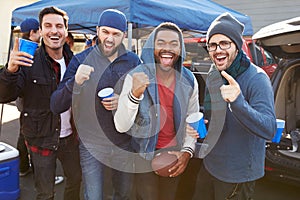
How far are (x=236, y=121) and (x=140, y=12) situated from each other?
225 cm

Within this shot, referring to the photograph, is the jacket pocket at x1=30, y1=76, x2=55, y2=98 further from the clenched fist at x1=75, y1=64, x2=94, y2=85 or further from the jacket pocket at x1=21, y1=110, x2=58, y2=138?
the clenched fist at x1=75, y1=64, x2=94, y2=85

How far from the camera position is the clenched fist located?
164 centimetres

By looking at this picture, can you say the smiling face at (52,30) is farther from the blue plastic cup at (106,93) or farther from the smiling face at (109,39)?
the blue plastic cup at (106,93)

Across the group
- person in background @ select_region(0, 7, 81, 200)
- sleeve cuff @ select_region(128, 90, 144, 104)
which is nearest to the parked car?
sleeve cuff @ select_region(128, 90, 144, 104)

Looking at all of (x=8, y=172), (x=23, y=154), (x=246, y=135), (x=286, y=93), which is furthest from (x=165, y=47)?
(x=23, y=154)

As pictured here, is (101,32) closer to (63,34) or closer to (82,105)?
(63,34)

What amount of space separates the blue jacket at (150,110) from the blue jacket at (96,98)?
0.47 ft

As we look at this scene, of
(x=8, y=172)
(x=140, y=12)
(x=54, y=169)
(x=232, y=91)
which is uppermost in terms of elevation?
(x=140, y=12)

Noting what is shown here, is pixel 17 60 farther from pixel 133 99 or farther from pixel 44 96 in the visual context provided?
pixel 133 99

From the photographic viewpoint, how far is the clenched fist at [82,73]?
5.37 feet

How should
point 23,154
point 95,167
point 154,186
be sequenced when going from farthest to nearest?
point 23,154, point 95,167, point 154,186

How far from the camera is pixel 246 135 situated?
1532mm

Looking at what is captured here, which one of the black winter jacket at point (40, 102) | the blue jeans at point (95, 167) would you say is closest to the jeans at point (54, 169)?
the black winter jacket at point (40, 102)

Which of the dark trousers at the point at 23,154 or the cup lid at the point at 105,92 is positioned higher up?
the cup lid at the point at 105,92
